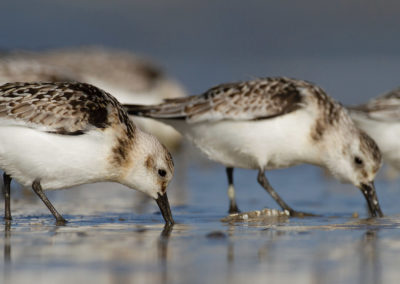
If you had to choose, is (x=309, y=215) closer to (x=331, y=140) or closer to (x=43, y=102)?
(x=331, y=140)

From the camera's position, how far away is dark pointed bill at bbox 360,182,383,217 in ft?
33.4

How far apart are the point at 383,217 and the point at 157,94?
10.3 m

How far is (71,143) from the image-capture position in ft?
27.8

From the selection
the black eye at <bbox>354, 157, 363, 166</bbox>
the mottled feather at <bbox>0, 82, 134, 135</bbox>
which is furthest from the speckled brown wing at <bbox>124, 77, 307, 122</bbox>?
the mottled feather at <bbox>0, 82, 134, 135</bbox>

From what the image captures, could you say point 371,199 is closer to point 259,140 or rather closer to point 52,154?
point 259,140

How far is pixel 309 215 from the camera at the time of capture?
392 inches

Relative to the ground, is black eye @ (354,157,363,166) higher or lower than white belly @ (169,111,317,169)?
lower

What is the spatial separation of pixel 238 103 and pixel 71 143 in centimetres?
271

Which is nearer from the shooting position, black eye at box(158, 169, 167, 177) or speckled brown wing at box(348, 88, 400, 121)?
black eye at box(158, 169, 167, 177)

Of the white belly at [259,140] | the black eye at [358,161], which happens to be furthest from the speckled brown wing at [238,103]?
the black eye at [358,161]

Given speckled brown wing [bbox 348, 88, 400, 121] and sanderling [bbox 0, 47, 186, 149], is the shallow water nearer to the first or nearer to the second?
speckled brown wing [bbox 348, 88, 400, 121]

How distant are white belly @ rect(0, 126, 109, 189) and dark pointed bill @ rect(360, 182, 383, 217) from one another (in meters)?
3.37

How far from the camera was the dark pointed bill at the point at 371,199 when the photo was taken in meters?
10.2

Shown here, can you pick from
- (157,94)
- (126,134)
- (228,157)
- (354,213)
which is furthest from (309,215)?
(157,94)
